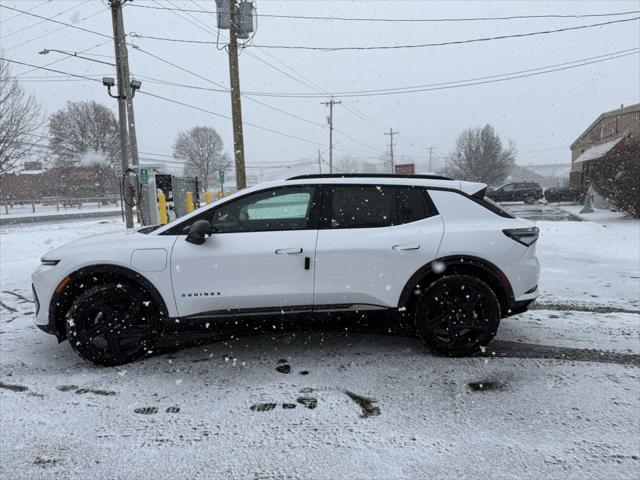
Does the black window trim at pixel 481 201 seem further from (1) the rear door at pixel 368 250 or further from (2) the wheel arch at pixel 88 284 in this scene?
(2) the wheel arch at pixel 88 284

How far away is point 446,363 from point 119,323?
110 inches

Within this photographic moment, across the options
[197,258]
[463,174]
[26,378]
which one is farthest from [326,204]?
[463,174]

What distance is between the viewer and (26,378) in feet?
11.4

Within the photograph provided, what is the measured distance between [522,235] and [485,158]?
55751 millimetres

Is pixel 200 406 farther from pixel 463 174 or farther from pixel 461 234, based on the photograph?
pixel 463 174

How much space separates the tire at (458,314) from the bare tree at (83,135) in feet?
172

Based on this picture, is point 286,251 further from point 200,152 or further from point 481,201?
point 200,152

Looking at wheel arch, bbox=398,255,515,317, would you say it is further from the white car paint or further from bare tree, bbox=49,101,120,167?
bare tree, bbox=49,101,120,167

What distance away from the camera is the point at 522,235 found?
12.0ft

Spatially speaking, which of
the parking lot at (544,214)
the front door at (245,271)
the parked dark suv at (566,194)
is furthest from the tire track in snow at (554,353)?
the parked dark suv at (566,194)

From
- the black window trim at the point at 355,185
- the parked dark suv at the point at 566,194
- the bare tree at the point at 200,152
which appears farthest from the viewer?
the bare tree at the point at 200,152

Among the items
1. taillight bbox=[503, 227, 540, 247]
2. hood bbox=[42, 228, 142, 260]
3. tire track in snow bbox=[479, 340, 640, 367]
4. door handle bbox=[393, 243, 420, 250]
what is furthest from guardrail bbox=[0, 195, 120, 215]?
taillight bbox=[503, 227, 540, 247]

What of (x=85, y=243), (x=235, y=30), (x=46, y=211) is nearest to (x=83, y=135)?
(x=46, y=211)

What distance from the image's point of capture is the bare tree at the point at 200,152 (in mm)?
63750
